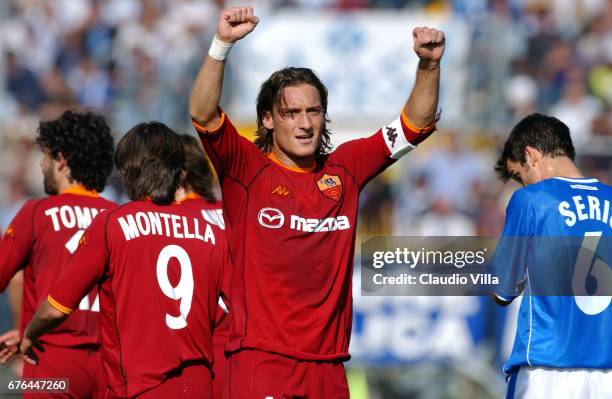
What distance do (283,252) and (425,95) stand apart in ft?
3.57

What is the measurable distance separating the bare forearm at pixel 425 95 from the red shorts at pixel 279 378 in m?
1.33

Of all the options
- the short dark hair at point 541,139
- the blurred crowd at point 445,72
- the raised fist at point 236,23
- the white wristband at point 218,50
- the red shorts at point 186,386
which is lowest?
the red shorts at point 186,386

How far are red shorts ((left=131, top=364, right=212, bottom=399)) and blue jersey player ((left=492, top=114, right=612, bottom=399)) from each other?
1671 mm

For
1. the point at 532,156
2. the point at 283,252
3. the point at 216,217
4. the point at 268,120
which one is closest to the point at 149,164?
the point at 268,120

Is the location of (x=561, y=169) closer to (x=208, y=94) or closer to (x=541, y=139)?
(x=541, y=139)

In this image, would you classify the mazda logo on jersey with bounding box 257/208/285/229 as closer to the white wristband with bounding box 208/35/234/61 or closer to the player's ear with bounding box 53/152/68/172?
the white wristband with bounding box 208/35/234/61

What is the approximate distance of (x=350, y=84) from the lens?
13094mm

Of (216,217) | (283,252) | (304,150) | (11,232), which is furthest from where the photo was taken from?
(216,217)

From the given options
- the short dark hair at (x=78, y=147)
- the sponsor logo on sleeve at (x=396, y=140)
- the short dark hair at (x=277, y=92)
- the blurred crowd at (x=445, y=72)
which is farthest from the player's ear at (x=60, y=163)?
the blurred crowd at (x=445, y=72)

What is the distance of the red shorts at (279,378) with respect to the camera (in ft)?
15.9

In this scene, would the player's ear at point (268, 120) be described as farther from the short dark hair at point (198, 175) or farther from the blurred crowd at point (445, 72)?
the blurred crowd at point (445, 72)

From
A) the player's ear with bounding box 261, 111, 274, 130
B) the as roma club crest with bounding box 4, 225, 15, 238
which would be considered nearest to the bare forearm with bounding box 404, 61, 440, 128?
the player's ear with bounding box 261, 111, 274, 130

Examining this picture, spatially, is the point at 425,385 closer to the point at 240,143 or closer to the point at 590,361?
the point at 590,361

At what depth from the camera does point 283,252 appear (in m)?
4.97
